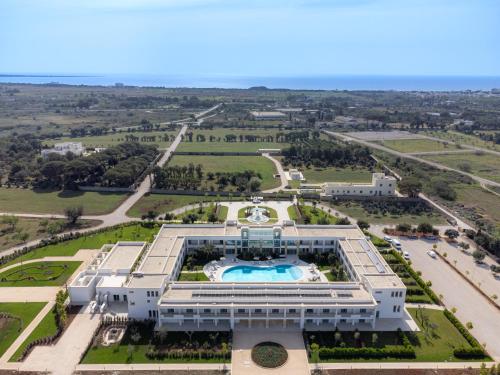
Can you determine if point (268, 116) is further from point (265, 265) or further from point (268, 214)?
point (265, 265)

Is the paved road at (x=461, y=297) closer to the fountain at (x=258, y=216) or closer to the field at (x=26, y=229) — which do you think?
the fountain at (x=258, y=216)

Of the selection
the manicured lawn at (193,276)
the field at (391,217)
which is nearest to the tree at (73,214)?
the manicured lawn at (193,276)

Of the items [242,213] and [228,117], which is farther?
[228,117]

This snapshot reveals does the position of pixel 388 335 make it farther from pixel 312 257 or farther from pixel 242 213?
pixel 242 213

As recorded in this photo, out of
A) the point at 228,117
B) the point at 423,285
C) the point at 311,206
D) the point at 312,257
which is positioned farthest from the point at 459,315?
the point at 228,117

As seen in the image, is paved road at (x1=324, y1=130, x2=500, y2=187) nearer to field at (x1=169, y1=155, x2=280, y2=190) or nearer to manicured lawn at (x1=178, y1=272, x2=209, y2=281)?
field at (x1=169, y1=155, x2=280, y2=190)

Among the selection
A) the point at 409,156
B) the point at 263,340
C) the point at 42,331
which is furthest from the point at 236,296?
the point at 409,156

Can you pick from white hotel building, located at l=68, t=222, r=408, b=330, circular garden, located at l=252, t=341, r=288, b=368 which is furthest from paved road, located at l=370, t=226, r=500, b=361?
circular garden, located at l=252, t=341, r=288, b=368
